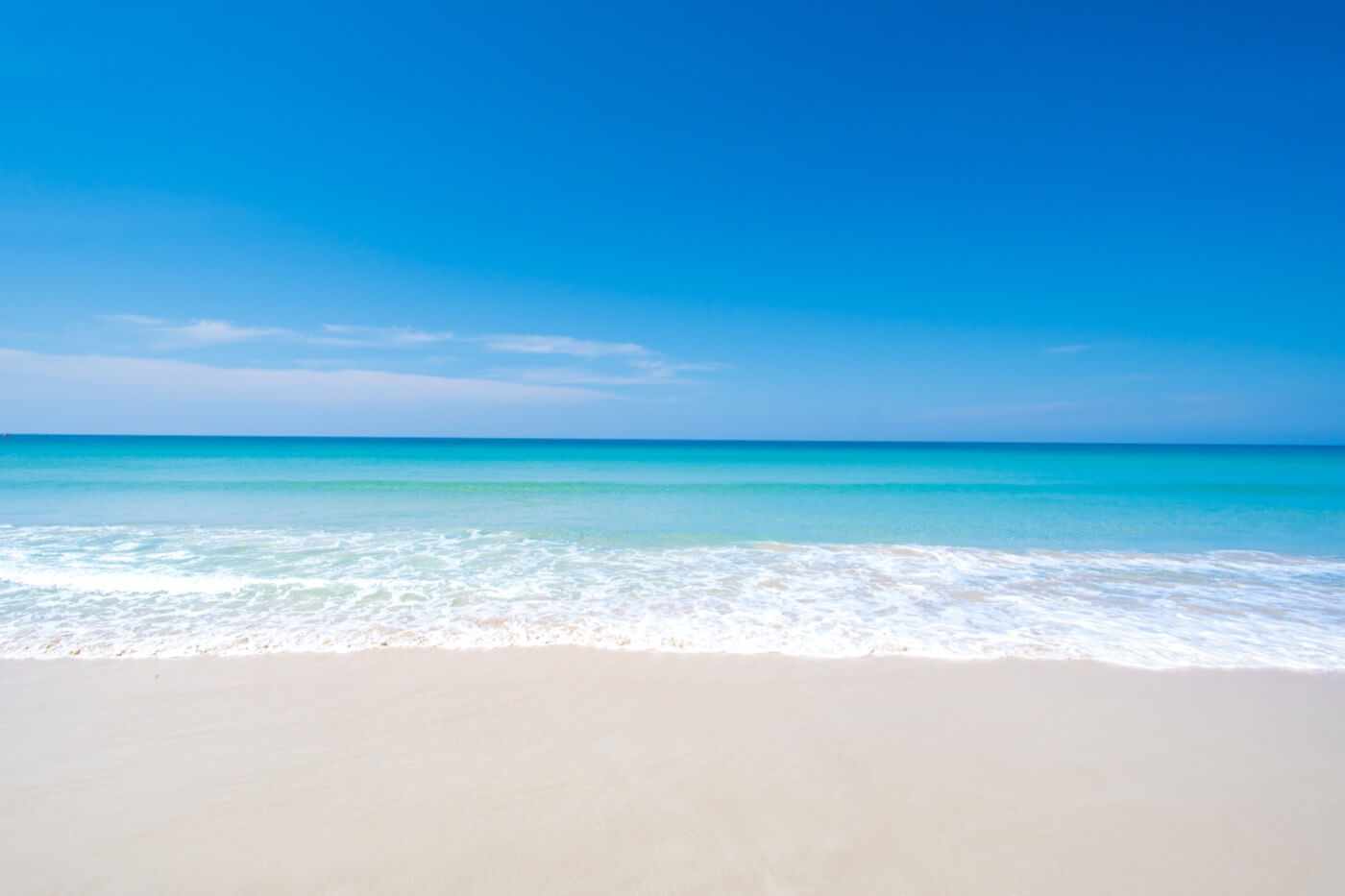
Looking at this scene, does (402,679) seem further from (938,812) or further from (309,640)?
(938,812)

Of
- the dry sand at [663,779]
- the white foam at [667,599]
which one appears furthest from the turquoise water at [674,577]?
the dry sand at [663,779]

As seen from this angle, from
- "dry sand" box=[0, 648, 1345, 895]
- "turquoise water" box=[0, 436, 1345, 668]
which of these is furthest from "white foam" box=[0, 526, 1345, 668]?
"dry sand" box=[0, 648, 1345, 895]

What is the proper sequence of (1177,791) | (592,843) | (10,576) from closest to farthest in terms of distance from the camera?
(592,843) < (1177,791) < (10,576)

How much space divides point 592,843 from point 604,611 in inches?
163

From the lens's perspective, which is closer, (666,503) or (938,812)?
(938,812)

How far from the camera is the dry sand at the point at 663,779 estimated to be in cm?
310

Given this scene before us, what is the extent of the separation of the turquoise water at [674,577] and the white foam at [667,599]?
0.05 m

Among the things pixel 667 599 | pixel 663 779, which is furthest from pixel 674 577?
pixel 663 779

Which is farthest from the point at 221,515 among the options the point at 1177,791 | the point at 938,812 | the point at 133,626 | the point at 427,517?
the point at 1177,791

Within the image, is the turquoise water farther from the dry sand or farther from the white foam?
the dry sand

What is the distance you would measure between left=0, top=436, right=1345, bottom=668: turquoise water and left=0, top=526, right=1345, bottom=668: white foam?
0.05 metres

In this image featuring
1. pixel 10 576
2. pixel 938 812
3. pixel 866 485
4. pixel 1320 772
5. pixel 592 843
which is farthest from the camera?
pixel 866 485

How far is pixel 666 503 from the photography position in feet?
65.8

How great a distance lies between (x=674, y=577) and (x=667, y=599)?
1.29 metres
